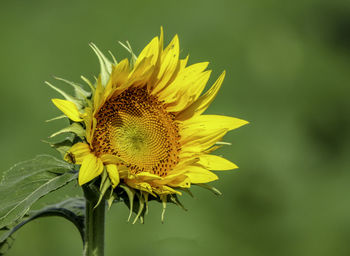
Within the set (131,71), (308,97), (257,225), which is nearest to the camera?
(131,71)

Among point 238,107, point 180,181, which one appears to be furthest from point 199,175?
point 238,107

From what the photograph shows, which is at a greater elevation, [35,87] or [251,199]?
[35,87]

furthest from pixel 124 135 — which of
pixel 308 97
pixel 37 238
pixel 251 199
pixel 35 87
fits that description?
A: pixel 308 97

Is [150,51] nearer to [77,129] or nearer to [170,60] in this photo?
[170,60]

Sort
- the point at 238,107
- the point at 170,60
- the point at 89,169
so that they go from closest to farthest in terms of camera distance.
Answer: the point at 89,169
the point at 170,60
the point at 238,107

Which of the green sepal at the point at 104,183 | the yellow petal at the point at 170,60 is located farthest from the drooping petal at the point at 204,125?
the green sepal at the point at 104,183

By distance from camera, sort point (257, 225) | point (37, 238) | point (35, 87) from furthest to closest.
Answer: point (35, 87), point (257, 225), point (37, 238)

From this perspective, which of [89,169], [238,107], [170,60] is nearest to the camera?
[89,169]

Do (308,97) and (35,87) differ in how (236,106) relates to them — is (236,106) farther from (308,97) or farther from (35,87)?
(35,87)

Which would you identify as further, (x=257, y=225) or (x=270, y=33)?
(x=270, y=33)
